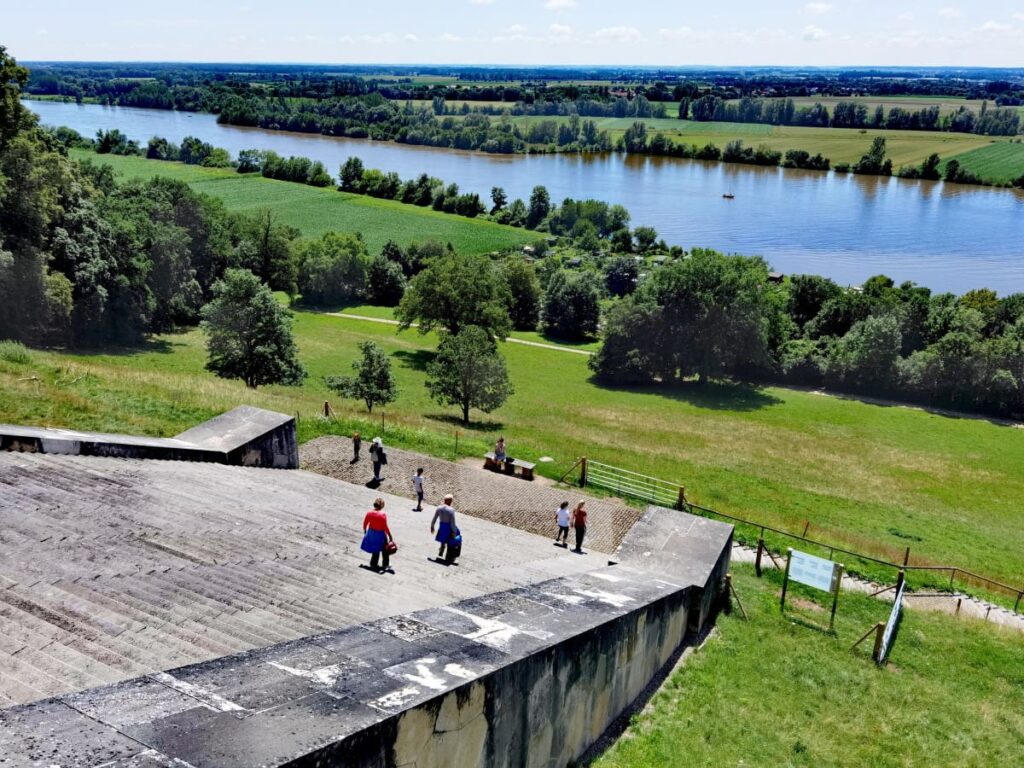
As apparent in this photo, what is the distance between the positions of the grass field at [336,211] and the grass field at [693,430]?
41676mm

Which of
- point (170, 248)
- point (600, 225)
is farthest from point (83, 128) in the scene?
point (170, 248)

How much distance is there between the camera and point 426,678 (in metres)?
6.71

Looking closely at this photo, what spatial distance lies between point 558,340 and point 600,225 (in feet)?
143

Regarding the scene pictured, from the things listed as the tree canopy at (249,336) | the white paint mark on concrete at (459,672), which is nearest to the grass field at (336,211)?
the tree canopy at (249,336)

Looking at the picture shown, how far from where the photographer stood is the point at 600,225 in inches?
4183

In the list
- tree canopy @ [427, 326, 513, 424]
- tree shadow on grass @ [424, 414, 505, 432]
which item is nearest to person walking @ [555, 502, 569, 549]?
tree shadow on grass @ [424, 414, 505, 432]

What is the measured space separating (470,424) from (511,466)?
41.0 ft

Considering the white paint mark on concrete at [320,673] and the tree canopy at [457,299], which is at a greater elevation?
the white paint mark on concrete at [320,673]

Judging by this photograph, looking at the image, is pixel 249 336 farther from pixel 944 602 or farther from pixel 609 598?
pixel 944 602

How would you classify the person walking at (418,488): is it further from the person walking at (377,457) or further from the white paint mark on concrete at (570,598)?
the white paint mark on concrete at (570,598)

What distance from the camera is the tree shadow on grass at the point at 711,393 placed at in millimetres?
48031

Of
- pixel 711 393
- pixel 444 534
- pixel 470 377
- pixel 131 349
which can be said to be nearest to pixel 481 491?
pixel 444 534

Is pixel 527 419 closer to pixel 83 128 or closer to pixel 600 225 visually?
pixel 600 225

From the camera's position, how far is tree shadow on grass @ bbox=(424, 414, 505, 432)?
31.5 meters
